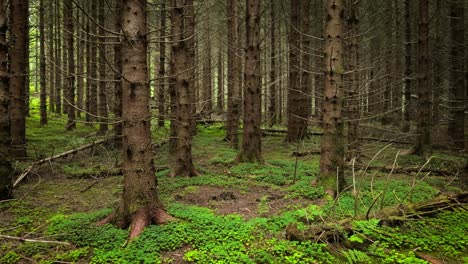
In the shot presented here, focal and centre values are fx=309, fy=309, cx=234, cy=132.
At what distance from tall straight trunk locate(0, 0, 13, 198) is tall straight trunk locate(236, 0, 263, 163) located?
5.95 metres

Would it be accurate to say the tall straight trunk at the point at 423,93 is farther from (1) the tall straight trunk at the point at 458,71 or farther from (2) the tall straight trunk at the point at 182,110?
(2) the tall straight trunk at the point at 182,110

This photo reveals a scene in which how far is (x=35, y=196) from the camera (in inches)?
263

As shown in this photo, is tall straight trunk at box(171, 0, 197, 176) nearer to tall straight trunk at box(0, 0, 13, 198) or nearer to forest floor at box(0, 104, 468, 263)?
forest floor at box(0, 104, 468, 263)

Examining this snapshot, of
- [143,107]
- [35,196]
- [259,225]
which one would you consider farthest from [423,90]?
[35,196]

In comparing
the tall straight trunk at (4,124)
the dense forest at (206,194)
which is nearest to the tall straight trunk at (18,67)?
the dense forest at (206,194)

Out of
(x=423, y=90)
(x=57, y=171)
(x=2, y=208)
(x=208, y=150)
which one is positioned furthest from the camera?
(x=208, y=150)

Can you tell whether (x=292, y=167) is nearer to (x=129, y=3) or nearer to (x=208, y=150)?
(x=208, y=150)

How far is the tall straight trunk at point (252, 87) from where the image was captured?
9.73 meters

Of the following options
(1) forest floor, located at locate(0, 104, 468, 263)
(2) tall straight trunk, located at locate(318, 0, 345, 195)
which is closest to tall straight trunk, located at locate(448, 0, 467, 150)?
(1) forest floor, located at locate(0, 104, 468, 263)

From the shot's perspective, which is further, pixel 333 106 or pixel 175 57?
pixel 175 57

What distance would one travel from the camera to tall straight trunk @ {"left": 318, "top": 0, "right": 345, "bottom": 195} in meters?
6.71

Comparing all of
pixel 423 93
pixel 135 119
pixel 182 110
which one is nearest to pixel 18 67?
pixel 182 110

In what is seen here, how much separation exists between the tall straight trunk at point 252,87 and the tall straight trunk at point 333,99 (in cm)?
320

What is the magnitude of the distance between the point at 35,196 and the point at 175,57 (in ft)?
15.2
